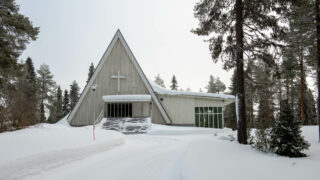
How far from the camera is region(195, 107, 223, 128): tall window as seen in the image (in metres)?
20.8

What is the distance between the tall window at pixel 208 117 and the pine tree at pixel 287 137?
14.8m

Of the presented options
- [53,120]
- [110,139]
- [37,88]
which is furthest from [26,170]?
[53,120]

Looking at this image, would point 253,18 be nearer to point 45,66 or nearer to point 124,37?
point 124,37

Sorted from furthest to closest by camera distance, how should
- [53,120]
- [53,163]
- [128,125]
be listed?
[53,120]
[128,125]
[53,163]

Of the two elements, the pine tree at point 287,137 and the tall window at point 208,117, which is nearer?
the pine tree at point 287,137

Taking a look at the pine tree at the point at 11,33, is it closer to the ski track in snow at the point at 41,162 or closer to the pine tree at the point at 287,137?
the ski track in snow at the point at 41,162

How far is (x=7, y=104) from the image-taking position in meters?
7.41

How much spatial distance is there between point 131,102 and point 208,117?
860cm

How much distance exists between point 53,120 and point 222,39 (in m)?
38.6

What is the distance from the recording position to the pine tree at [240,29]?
8531mm

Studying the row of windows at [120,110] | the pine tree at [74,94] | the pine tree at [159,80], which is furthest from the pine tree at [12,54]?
the pine tree at [159,80]

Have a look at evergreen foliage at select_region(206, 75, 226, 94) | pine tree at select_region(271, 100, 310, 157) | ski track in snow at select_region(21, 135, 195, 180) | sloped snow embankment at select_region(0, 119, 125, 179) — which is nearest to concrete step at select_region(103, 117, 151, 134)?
sloped snow embankment at select_region(0, 119, 125, 179)

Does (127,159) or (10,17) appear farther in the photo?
(10,17)

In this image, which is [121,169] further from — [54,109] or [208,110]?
[54,109]
